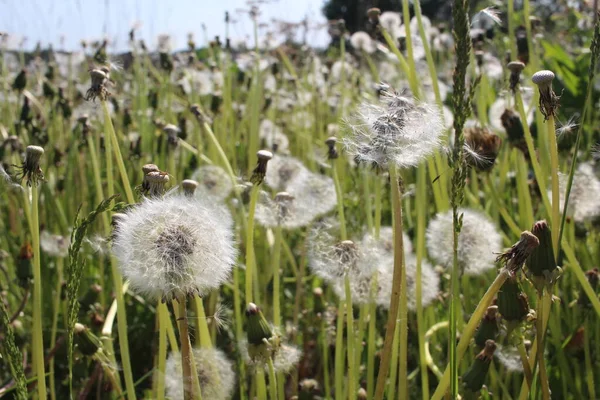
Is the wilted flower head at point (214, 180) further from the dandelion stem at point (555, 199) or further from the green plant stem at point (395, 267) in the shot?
the dandelion stem at point (555, 199)

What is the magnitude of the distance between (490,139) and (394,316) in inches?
29.1

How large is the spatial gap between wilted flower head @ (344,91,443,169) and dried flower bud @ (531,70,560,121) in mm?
170

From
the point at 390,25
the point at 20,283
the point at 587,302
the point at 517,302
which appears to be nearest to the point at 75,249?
the point at 517,302

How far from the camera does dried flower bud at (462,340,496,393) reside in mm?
1083

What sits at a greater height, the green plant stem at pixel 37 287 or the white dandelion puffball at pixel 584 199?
the green plant stem at pixel 37 287

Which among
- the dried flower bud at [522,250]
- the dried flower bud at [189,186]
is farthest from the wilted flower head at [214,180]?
the dried flower bud at [522,250]

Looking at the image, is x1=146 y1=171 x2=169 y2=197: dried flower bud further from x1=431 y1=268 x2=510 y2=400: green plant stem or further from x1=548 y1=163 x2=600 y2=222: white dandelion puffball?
x1=548 y1=163 x2=600 y2=222: white dandelion puffball

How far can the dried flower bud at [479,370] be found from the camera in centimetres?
108

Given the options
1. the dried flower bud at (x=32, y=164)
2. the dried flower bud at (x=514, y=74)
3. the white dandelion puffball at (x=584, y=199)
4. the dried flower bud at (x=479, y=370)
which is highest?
the dried flower bud at (x=514, y=74)

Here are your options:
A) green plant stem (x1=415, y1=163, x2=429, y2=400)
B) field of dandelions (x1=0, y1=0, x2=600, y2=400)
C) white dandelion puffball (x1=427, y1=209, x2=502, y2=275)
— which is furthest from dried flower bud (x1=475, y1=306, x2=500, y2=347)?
white dandelion puffball (x1=427, y1=209, x2=502, y2=275)

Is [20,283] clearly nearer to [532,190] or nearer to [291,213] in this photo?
[291,213]

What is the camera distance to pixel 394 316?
3.28ft

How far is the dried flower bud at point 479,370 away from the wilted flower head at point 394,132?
0.32 metres

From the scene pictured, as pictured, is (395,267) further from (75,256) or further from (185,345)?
(75,256)
